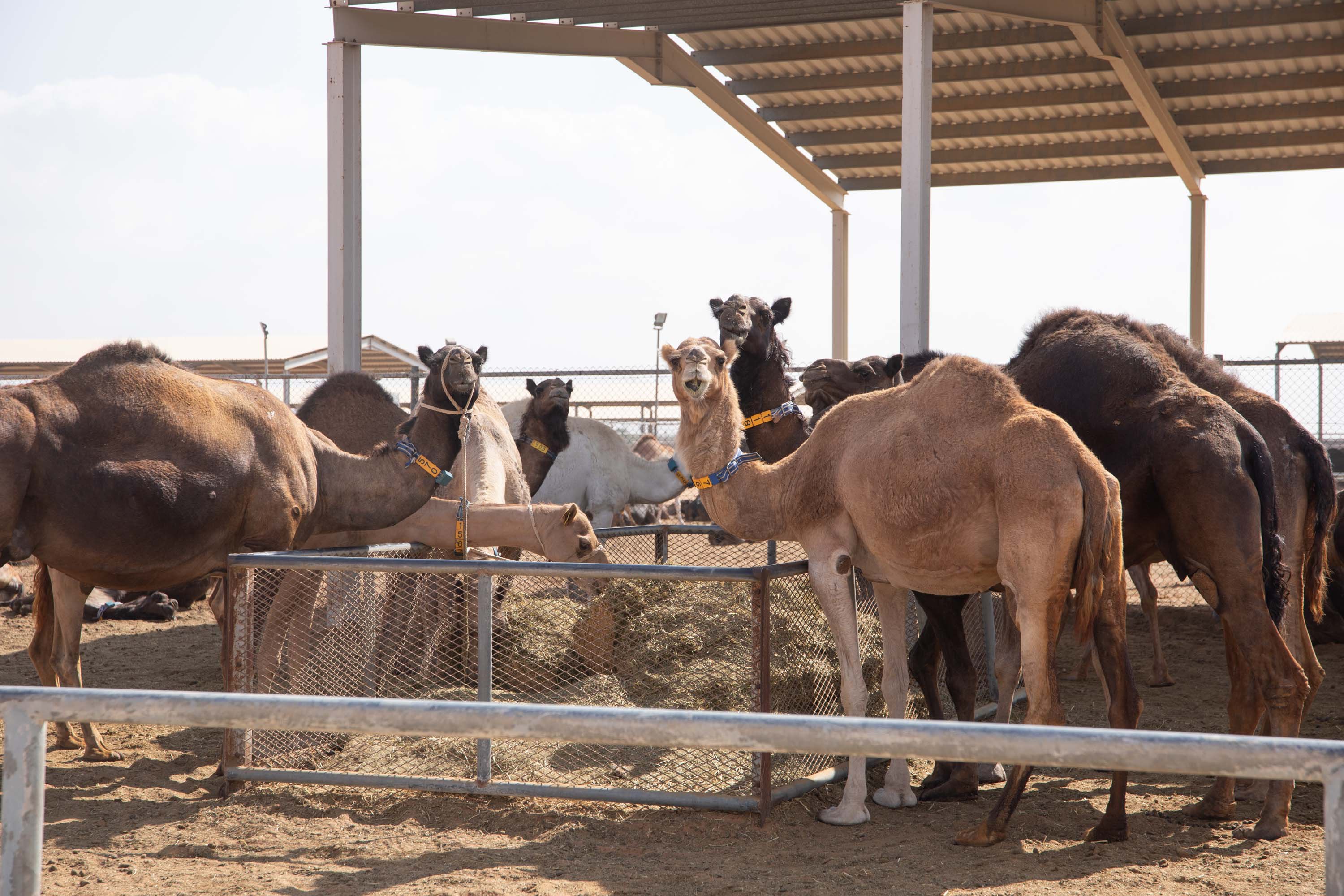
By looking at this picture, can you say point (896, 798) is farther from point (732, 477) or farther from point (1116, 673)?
point (732, 477)

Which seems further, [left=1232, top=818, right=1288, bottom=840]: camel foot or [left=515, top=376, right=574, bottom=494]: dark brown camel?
[left=515, top=376, right=574, bottom=494]: dark brown camel

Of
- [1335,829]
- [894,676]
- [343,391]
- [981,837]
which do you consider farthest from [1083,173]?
[1335,829]

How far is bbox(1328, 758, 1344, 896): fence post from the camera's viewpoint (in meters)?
2.04

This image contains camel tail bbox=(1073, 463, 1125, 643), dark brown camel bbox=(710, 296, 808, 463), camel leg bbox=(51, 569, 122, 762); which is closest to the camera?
camel tail bbox=(1073, 463, 1125, 643)

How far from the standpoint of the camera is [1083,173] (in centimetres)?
1855

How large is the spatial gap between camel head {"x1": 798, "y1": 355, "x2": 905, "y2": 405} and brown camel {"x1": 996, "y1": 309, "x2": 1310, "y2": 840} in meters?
1.49

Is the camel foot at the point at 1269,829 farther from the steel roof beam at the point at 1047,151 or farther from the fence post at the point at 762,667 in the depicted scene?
the steel roof beam at the point at 1047,151

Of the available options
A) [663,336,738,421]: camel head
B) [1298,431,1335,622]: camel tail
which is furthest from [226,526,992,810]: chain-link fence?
[1298,431,1335,622]: camel tail

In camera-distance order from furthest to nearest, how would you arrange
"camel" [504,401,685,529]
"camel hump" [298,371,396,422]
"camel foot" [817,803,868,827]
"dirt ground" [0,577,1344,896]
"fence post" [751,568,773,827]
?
"camel" [504,401,685,529], "camel hump" [298,371,396,422], "camel foot" [817,803,868,827], "fence post" [751,568,773,827], "dirt ground" [0,577,1344,896]

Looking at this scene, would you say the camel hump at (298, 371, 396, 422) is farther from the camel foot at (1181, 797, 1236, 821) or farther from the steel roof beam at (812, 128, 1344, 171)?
the steel roof beam at (812, 128, 1344, 171)

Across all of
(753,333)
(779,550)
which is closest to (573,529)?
(753,333)

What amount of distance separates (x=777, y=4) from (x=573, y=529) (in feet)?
20.4

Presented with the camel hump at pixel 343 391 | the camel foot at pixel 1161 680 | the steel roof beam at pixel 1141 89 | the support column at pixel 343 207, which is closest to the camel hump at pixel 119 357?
the camel hump at pixel 343 391

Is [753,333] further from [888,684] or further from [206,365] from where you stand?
[206,365]
